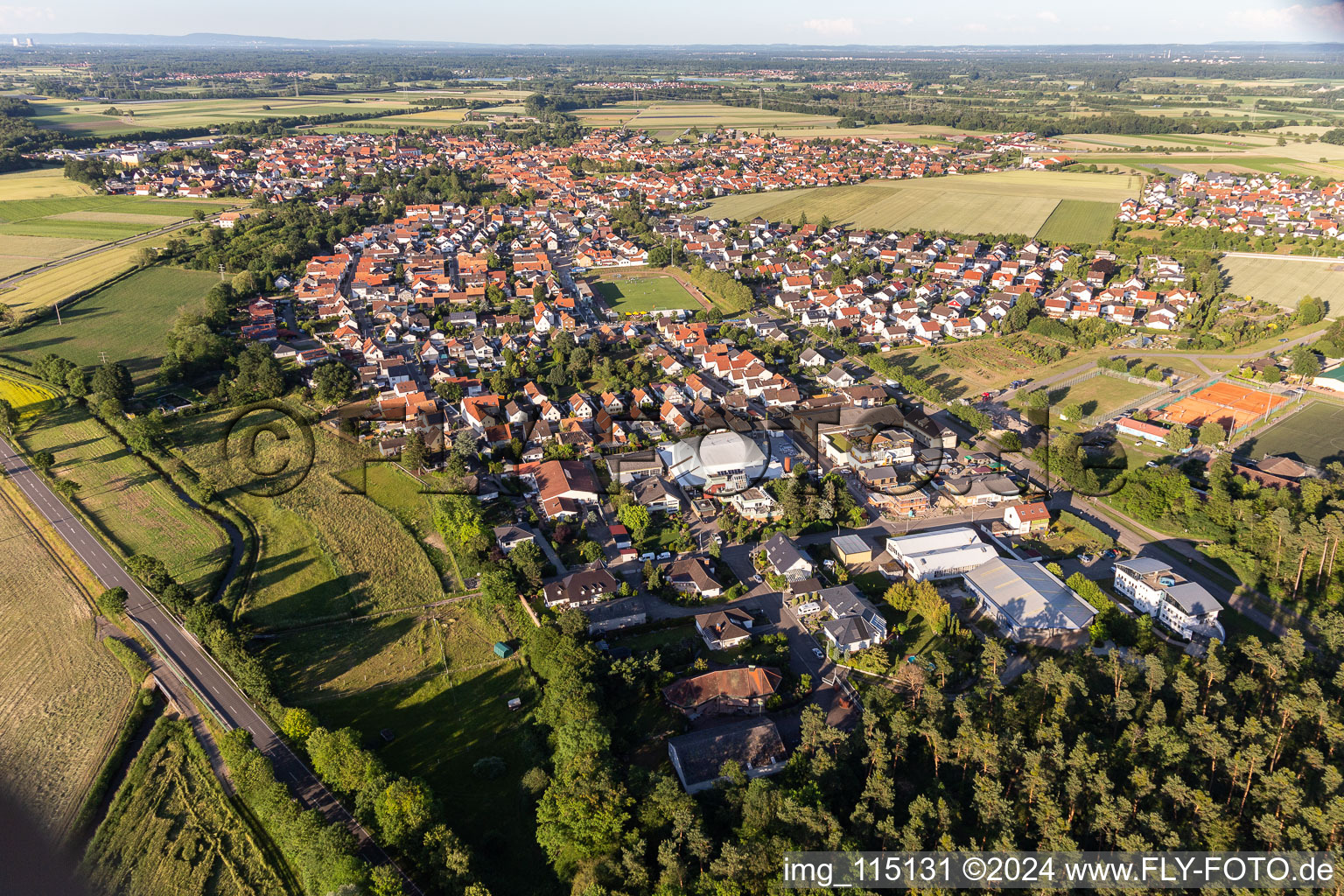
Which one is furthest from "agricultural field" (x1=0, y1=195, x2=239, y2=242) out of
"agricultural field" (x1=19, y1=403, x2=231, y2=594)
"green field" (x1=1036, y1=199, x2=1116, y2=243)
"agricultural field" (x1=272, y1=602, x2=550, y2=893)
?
"green field" (x1=1036, y1=199, x2=1116, y2=243)

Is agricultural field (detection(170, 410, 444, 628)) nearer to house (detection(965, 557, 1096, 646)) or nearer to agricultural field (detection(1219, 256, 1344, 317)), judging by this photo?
house (detection(965, 557, 1096, 646))

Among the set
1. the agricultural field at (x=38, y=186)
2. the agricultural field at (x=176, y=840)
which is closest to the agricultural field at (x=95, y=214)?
the agricultural field at (x=38, y=186)

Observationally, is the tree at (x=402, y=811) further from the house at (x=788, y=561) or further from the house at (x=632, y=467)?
the house at (x=632, y=467)

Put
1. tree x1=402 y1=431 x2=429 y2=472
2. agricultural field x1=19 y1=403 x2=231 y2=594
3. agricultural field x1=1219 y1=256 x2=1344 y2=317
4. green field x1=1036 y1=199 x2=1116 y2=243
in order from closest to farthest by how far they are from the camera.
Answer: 1. agricultural field x1=19 y1=403 x2=231 y2=594
2. tree x1=402 y1=431 x2=429 y2=472
3. agricultural field x1=1219 y1=256 x2=1344 y2=317
4. green field x1=1036 y1=199 x2=1116 y2=243

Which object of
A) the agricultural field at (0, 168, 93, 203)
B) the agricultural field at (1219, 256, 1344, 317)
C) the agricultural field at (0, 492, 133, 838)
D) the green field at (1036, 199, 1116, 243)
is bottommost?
the agricultural field at (0, 492, 133, 838)

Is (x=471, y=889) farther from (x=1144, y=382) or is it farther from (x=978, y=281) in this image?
(x=978, y=281)

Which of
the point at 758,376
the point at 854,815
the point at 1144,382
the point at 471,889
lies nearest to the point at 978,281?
the point at 1144,382

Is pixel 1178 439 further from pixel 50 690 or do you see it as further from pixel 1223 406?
pixel 50 690
